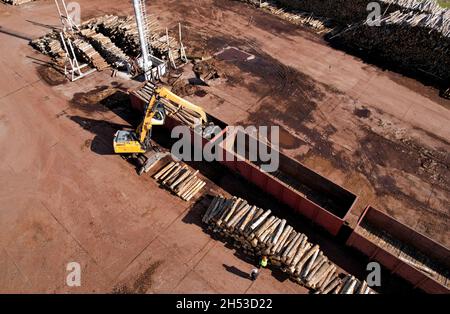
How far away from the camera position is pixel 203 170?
21.9 m

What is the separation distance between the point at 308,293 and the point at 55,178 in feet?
56.8

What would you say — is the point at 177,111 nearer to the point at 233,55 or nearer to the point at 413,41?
the point at 233,55

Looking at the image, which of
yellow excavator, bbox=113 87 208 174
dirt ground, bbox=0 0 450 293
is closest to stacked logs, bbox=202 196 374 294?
dirt ground, bbox=0 0 450 293

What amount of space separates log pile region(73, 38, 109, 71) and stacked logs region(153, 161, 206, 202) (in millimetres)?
14618

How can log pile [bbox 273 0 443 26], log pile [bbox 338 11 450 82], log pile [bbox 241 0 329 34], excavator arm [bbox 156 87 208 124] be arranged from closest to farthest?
excavator arm [bbox 156 87 208 124], log pile [bbox 338 11 450 82], log pile [bbox 273 0 443 26], log pile [bbox 241 0 329 34]

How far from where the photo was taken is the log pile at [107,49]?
97.9ft

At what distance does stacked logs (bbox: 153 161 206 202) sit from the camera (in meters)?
20.2

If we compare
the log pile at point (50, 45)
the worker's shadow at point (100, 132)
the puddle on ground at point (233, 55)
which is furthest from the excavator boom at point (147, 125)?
the log pile at point (50, 45)

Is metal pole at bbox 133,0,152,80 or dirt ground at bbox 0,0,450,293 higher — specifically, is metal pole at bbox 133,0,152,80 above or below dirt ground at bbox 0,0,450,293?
above

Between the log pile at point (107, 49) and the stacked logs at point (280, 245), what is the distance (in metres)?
19.2

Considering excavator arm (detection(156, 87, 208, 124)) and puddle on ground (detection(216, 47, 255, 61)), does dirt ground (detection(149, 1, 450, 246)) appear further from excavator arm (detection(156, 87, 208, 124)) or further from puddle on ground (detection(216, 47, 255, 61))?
excavator arm (detection(156, 87, 208, 124))

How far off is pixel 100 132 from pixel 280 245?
1590cm

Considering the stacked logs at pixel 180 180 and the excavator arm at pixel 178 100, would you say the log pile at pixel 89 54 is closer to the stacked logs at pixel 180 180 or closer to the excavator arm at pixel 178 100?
the excavator arm at pixel 178 100
